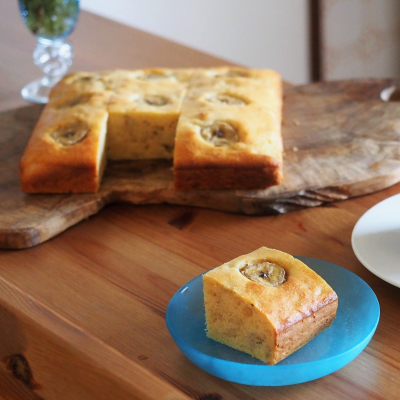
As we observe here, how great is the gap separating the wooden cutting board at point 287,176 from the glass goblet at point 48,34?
30cm

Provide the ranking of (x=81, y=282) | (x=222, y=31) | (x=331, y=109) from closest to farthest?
1. (x=81, y=282)
2. (x=331, y=109)
3. (x=222, y=31)

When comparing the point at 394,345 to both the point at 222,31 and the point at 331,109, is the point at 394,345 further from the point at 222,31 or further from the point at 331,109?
the point at 222,31

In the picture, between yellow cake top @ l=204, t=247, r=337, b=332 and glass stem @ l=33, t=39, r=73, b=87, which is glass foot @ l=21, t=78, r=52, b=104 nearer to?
glass stem @ l=33, t=39, r=73, b=87

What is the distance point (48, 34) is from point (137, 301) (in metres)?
1.07

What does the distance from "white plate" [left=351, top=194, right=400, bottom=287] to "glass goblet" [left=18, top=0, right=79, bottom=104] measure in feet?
3.63

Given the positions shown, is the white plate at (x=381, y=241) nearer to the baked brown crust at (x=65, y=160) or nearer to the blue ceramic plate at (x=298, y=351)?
the blue ceramic plate at (x=298, y=351)

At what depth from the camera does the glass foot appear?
1862 mm

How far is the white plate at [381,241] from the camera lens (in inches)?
36.9

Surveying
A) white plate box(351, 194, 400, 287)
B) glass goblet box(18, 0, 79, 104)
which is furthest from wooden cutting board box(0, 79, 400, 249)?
glass goblet box(18, 0, 79, 104)

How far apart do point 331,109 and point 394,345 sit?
2.93 ft

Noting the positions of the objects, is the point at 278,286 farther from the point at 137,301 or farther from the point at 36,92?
the point at 36,92

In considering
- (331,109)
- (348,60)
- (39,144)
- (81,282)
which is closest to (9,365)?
(81,282)

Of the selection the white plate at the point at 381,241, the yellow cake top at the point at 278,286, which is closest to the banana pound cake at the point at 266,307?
the yellow cake top at the point at 278,286

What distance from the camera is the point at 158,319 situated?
3.15 ft
